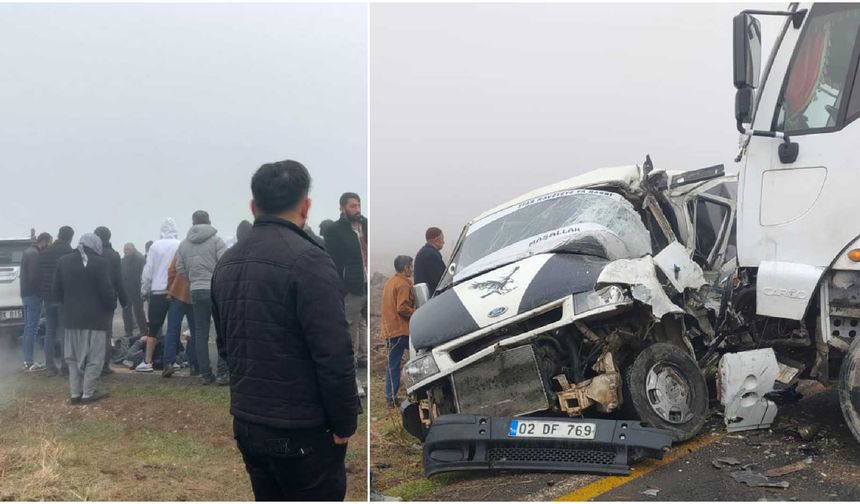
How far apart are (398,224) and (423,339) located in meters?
0.82

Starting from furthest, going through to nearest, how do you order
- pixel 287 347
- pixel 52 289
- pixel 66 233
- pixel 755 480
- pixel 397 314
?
1. pixel 397 314
2. pixel 52 289
3. pixel 66 233
4. pixel 755 480
5. pixel 287 347

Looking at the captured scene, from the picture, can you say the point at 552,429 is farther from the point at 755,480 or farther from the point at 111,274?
the point at 111,274

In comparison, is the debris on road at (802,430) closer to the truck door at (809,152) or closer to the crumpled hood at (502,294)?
the truck door at (809,152)

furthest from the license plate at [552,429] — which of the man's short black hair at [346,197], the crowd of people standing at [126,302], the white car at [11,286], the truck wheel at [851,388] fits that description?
the white car at [11,286]

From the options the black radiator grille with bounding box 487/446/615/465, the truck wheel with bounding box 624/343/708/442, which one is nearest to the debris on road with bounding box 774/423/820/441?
the truck wheel with bounding box 624/343/708/442

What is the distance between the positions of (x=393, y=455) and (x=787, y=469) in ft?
7.67

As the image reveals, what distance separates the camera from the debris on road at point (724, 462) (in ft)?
13.8

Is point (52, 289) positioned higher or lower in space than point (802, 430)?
higher

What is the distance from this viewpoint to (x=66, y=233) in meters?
4.84

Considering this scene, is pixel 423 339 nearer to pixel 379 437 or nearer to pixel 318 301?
pixel 379 437

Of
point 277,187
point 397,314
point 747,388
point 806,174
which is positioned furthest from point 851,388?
point 277,187

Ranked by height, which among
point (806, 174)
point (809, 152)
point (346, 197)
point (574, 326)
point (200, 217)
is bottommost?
point (574, 326)

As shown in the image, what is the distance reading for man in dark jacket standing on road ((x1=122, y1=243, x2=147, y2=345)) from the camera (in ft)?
16.1

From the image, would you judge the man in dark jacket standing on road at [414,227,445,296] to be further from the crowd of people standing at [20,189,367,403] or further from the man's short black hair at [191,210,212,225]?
the man's short black hair at [191,210,212,225]
